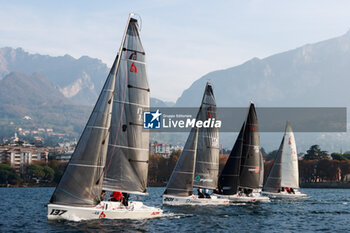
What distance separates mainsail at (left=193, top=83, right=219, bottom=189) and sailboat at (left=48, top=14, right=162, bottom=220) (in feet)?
74.3

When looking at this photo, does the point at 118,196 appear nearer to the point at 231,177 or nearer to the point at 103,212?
the point at 103,212

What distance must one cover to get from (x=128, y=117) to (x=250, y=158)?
36.4m

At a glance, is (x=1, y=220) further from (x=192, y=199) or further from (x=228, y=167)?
(x=228, y=167)

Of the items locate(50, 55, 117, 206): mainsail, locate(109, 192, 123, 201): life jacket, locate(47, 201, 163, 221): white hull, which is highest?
locate(50, 55, 117, 206): mainsail

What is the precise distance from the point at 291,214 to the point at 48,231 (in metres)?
31.5

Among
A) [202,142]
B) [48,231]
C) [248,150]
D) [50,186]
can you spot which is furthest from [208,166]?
[50,186]

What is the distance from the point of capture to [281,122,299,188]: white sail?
9488cm

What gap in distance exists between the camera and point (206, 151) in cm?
6569

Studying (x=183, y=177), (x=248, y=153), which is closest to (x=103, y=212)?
(x=183, y=177)

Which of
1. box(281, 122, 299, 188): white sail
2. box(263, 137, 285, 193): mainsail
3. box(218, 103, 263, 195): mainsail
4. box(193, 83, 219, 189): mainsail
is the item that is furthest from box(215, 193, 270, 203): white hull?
box(281, 122, 299, 188): white sail

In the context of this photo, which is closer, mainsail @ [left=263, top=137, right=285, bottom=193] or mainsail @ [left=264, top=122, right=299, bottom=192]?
mainsail @ [left=263, top=137, right=285, bottom=193]

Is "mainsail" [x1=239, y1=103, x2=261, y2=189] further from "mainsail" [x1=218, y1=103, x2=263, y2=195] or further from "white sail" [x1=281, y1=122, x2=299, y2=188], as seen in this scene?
"white sail" [x1=281, y1=122, x2=299, y2=188]

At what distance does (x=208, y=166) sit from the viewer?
65625 mm

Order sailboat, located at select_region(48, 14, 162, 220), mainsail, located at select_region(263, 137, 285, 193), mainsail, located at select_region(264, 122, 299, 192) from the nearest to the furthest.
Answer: sailboat, located at select_region(48, 14, 162, 220) → mainsail, located at select_region(263, 137, 285, 193) → mainsail, located at select_region(264, 122, 299, 192)
